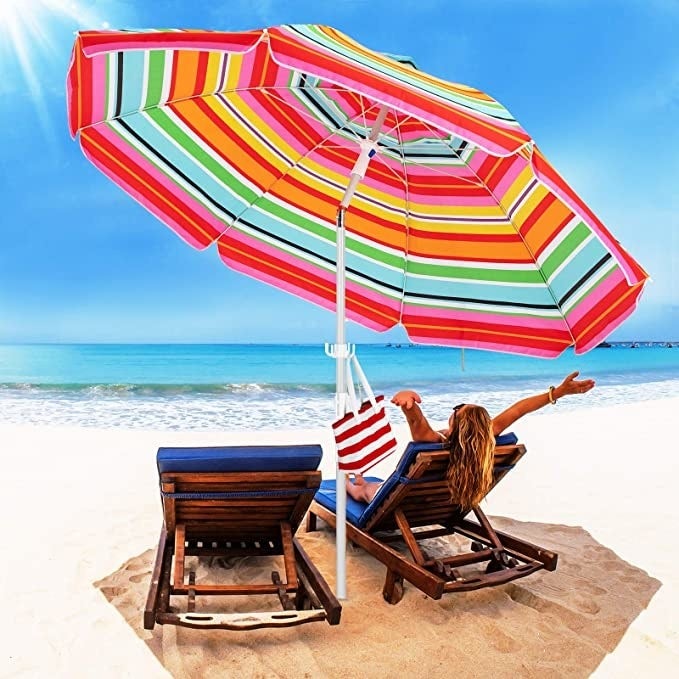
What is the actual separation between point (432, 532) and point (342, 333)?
1.49m

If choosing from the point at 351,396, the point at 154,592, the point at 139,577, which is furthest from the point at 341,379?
the point at 139,577

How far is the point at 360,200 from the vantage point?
4.30 metres

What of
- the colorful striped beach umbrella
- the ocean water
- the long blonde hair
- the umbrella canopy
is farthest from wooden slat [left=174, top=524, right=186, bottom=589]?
the ocean water

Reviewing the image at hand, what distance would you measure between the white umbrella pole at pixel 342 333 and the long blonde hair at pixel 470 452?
1.97 feet

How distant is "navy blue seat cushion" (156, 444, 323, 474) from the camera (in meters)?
3.08

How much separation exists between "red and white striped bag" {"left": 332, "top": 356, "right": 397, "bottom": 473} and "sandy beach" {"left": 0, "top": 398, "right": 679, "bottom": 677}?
846 millimetres

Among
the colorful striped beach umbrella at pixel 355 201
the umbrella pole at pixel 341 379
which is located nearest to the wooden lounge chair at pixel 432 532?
the umbrella pole at pixel 341 379

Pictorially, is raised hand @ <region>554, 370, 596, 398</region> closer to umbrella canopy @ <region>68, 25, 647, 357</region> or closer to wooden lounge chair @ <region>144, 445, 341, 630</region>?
umbrella canopy @ <region>68, 25, 647, 357</region>

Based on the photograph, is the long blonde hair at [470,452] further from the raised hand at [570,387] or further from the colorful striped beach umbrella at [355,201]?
the colorful striped beach umbrella at [355,201]

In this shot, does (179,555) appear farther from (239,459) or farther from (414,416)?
(414,416)

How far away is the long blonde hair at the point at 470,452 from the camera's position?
3.43m

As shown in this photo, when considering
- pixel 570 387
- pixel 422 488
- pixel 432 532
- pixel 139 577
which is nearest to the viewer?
pixel 422 488

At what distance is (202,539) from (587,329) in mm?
2510

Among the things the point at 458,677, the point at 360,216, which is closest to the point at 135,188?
the point at 360,216
